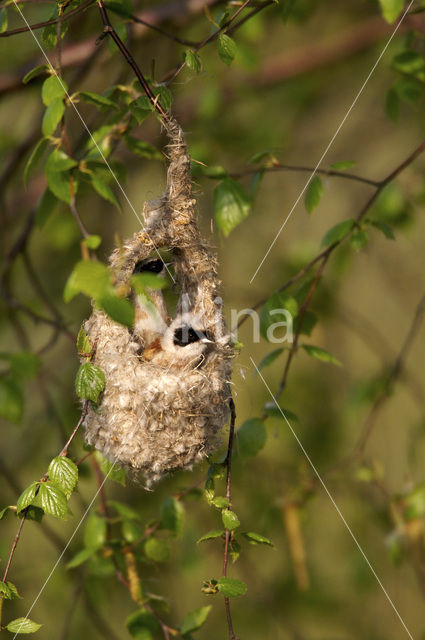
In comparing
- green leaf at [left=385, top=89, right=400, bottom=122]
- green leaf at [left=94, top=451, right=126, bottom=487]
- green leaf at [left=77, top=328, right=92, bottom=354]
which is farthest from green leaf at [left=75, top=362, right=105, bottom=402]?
green leaf at [left=385, top=89, right=400, bottom=122]

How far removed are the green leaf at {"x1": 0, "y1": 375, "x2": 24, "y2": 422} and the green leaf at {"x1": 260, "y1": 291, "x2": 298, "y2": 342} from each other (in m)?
0.59

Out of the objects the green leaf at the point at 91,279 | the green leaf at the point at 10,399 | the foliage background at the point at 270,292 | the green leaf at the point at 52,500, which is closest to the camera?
the green leaf at the point at 91,279

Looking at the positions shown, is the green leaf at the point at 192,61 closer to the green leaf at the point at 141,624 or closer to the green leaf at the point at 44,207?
the green leaf at the point at 44,207

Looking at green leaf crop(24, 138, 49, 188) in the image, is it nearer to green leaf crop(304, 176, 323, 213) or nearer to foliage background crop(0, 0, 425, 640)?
green leaf crop(304, 176, 323, 213)

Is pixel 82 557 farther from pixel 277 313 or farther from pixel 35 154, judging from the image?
pixel 35 154

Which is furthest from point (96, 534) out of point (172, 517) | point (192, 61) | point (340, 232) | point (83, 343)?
point (192, 61)

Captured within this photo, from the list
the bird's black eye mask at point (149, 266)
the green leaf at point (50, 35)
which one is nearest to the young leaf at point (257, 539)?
the bird's black eye mask at point (149, 266)

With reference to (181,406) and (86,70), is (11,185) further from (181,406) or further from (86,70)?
(181,406)

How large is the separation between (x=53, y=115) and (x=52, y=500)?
2.18 feet

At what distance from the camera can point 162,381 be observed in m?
1.15

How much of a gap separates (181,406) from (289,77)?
2008mm

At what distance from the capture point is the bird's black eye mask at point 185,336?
49.6 inches

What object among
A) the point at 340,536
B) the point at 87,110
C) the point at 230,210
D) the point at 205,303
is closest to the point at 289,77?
the point at 87,110

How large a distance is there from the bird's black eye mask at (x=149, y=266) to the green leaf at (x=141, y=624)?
2.35 ft
